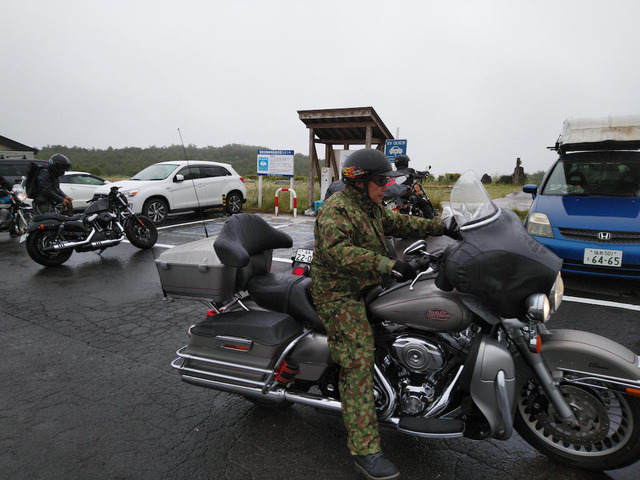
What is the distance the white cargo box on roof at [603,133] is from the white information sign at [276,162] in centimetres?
915

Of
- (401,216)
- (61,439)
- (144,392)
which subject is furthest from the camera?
(144,392)

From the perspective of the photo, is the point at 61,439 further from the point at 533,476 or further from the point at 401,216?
the point at 533,476

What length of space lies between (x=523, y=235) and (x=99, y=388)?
10.9ft

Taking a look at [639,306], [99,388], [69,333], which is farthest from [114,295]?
[639,306]

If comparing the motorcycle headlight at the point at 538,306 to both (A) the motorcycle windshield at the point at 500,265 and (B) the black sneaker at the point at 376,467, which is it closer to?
(A) the motorcycle windshield at the point at 500,265

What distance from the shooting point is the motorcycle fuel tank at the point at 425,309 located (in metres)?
2.14

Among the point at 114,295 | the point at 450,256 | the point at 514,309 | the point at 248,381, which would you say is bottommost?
the point at 114,295

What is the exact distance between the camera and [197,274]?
8.81ft

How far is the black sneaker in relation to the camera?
7.00 feet

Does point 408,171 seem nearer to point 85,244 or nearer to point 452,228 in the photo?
point 452,228

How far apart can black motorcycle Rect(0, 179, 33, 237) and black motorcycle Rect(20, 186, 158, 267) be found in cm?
368

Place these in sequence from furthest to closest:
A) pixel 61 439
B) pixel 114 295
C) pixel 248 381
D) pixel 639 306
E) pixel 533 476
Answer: pixel 114 295 < pixel 639 306 < pixel 61 439 < pixel 248 381 < pixel 533 476

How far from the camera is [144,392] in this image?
126 inches

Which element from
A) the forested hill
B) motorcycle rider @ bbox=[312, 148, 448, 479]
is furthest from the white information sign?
the forested hill
